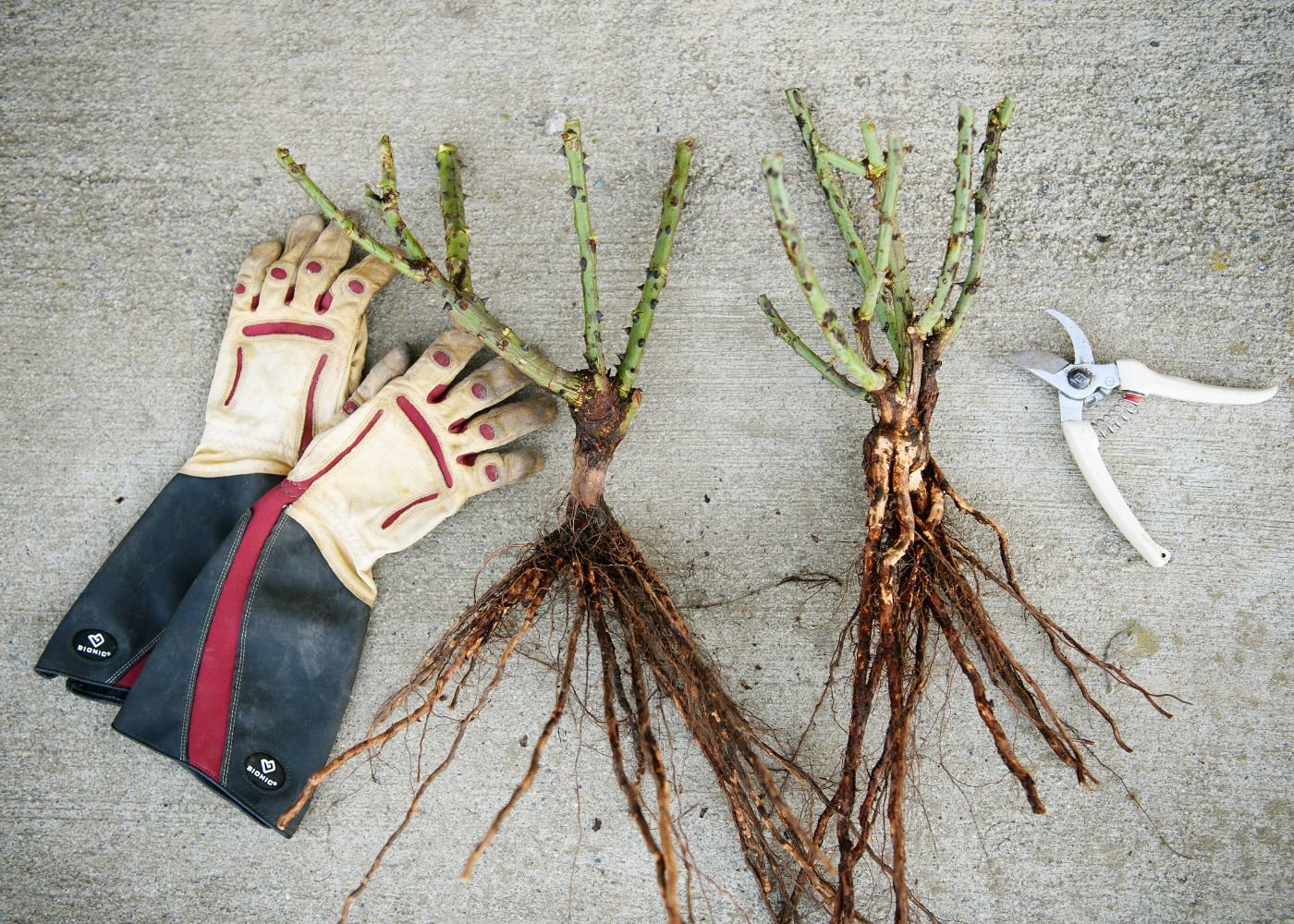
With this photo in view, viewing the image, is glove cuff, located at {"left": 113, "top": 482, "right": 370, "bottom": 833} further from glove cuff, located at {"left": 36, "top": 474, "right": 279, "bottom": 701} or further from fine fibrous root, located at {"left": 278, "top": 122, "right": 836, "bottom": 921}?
fine fibrous root, located at {"left": 278, "top": 122, "right": 836, "bottom": 921}

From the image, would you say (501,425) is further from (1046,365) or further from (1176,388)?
(1176,388)

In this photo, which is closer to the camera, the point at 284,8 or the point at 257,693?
the point at 257,693

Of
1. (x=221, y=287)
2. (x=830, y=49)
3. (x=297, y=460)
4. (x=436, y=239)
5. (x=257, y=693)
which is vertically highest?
(x=830, y=49)

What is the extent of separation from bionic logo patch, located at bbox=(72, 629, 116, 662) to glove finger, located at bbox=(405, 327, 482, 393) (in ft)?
2.49

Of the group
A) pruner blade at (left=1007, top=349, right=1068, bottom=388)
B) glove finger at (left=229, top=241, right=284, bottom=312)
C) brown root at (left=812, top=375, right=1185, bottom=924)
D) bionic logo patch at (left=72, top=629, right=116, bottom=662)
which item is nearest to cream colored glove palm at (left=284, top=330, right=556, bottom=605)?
glove finger at (left=229, top=241, right=284, bottom=312)

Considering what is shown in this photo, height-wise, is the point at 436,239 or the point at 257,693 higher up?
the point at 436,239

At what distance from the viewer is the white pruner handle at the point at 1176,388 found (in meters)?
1.53

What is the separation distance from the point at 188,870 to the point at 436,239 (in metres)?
1.38

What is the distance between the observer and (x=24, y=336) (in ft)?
5.58

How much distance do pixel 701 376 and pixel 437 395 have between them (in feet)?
1.67

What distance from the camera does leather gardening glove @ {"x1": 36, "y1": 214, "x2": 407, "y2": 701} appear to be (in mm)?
1608

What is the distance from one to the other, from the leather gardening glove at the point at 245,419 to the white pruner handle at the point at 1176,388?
4.50 ft

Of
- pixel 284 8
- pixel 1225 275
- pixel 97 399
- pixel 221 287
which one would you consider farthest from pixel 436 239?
pixel 1225 275

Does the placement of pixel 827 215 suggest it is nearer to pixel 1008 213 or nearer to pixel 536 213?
pixel 1008 213
